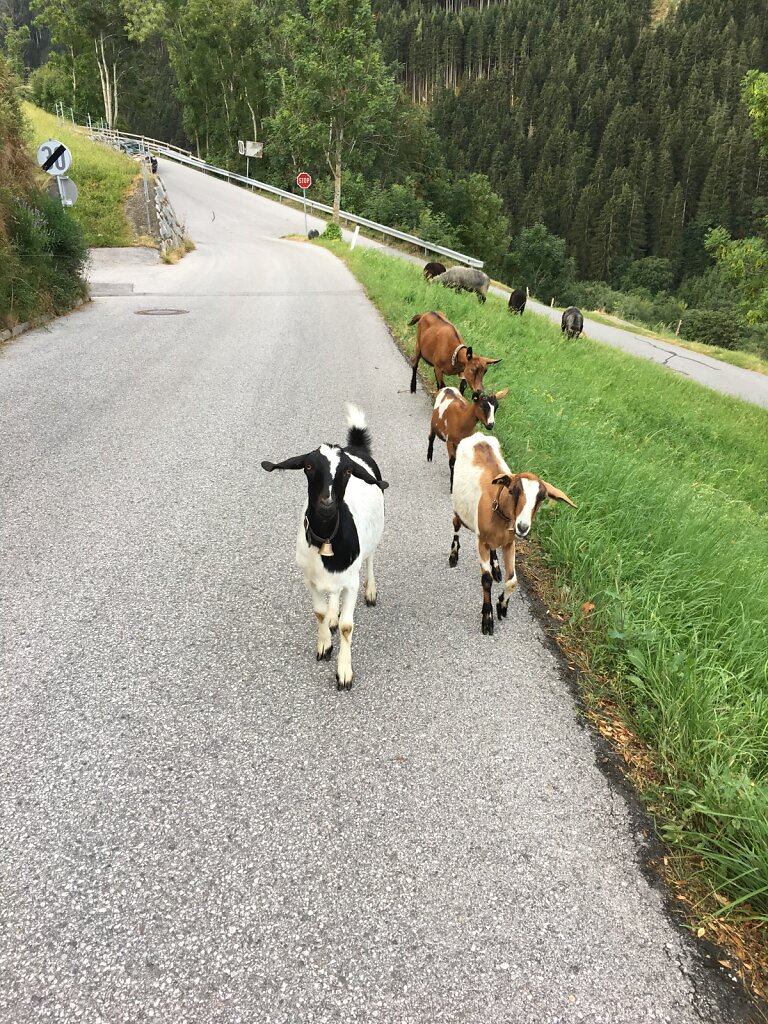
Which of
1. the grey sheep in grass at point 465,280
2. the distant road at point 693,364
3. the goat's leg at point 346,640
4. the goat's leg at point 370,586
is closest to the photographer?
the goat's leg at point 346,640

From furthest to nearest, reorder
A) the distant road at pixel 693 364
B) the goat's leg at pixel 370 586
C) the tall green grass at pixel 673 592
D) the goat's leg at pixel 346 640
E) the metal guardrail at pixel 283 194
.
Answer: the metal guardrail at pixel 283 194
the distant road at pixel 693 364
the goat's leg at pixel 370 586
the goat's leg at pixel 346 640
the tall green grass at pixel 673 592

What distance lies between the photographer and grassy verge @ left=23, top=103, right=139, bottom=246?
866 inches

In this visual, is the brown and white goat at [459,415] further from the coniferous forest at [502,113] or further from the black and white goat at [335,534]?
the coniferous forest at [502,113]

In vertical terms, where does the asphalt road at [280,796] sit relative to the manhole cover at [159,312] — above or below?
above

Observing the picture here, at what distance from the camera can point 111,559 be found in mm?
4469

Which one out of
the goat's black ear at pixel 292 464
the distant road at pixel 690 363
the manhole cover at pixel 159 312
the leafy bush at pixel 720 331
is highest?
the goat's black ear at pixel 292 464

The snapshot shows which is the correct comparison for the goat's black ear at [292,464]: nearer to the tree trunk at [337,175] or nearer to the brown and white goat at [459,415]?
the brown and white goat at [459,415]

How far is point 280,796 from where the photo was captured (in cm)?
269

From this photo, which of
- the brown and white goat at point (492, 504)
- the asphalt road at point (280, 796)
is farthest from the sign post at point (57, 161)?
the brown and white goat at point (492, 504)

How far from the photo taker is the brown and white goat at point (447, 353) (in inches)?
279

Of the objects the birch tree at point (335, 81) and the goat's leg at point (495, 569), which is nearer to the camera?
the goat's leg at point (495, 569)

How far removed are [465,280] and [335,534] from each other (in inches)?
645

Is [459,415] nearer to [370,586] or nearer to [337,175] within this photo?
[370,586]

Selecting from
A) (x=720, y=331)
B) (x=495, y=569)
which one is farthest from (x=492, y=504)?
(x=720, y=331)
